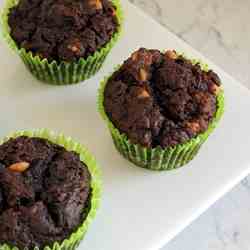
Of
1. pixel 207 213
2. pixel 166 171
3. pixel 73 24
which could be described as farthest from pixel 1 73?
pixel 207 213

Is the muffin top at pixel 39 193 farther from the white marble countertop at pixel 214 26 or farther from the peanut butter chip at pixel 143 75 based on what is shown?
the white marble countertop at pixel 214 26

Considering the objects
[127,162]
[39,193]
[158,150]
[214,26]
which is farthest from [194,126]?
[214,26]

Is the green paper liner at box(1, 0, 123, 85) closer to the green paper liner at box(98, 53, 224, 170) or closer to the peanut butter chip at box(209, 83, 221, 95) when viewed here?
the green paper liner at box(98, 53, 224, 170)

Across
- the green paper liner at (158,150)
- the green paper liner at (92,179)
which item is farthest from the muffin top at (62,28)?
the green paper liner at (92,179)

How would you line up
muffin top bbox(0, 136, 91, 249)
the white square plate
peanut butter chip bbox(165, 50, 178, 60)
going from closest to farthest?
1. muffin top bbox(0, 136, 91, 249)
2. the white square plate
3. peanut butter chip bbox(165, 50, 178, 60)

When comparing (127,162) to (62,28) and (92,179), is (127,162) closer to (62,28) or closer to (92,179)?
(92,179)

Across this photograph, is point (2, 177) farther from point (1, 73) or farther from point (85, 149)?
point (1, 73)

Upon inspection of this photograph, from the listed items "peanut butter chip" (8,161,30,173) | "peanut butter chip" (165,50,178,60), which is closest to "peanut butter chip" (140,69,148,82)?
"peanut butter chip" (165,50,178,60)
